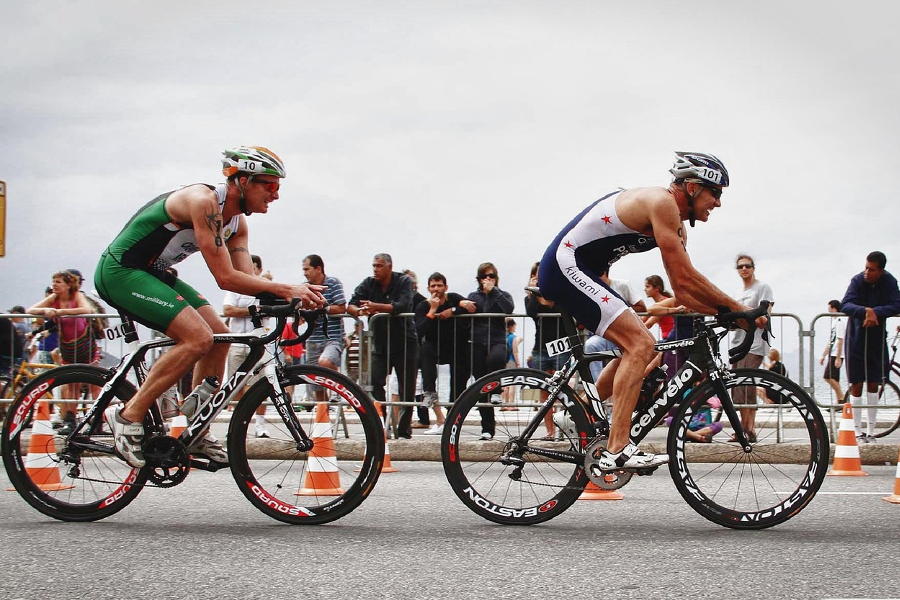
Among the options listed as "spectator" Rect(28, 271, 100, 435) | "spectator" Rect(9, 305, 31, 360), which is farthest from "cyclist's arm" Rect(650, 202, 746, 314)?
"spectator" Rect(9, 305, 31, 360)

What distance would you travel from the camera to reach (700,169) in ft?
20.2

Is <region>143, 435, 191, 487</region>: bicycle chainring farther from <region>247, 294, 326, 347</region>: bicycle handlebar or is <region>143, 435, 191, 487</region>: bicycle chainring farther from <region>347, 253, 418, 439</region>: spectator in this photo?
<region>347, 253, 418, 439</region>: spectator

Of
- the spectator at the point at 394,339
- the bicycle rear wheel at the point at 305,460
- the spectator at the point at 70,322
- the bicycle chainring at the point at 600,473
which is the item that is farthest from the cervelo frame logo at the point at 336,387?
the spectator at the point at 70,322

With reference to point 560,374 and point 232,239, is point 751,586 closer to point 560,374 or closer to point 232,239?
point 560,374

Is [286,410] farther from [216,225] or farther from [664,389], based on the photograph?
[664,389]

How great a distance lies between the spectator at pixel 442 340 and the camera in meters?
12.0

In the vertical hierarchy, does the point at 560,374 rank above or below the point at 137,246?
below

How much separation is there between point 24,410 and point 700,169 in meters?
4.24

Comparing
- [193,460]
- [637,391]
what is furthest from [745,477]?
[193,460]

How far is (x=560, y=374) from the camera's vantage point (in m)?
6.34

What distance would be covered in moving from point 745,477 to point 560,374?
4.55 feet

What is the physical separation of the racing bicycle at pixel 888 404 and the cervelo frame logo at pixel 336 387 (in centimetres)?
778

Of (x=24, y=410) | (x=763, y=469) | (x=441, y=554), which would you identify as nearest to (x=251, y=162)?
(x=24, y=410)

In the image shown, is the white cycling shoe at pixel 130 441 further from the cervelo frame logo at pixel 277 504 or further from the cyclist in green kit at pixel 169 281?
the cervelo frame logo at pixel 277 504
